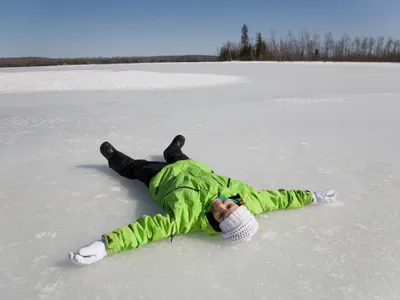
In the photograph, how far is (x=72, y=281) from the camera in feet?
5.43

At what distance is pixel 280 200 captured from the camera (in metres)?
2.30

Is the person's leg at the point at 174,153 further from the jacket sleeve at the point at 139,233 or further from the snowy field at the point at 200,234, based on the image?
the jacket sleeve at the point at 139,233

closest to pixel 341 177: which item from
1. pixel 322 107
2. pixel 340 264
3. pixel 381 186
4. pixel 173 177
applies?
A: pixel 381 186

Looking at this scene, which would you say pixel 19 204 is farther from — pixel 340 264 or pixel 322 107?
pixel 322 107

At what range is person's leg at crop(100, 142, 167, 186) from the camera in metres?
2.67

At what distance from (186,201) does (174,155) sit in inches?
40.2

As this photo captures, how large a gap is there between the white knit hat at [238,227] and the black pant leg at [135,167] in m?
0.93

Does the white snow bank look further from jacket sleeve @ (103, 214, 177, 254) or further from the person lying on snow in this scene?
jacket sleeve @ (103, 214, 177, 254)

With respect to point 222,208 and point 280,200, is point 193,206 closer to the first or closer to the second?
point 222,208

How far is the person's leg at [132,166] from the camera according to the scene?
267 cm

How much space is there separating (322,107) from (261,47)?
1928 inches

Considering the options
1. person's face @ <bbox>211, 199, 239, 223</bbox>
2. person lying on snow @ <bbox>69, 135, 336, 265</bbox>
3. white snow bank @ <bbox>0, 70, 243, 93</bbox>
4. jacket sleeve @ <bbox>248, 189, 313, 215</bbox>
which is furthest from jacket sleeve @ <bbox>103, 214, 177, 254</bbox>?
white snow bank @ <bbox>0, 70, 243, 93</bbox>

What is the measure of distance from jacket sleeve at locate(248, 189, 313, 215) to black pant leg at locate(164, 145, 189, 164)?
971 mm


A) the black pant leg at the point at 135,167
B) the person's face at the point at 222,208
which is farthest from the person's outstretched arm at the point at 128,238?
the black pant leg at the point at 135,167
